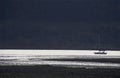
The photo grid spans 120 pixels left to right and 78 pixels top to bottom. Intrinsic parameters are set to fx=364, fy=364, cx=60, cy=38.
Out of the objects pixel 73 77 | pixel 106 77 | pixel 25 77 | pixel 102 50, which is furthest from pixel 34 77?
pixel 102 50

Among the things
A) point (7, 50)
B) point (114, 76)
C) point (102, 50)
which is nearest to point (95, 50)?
point (102, 50)

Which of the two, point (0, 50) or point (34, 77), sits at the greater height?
point (34, 77)

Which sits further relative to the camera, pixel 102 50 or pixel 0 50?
pixel 0 50

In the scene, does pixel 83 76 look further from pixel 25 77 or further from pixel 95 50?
pixel 95 50

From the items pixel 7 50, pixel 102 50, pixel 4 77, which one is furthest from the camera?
pixel 7 50

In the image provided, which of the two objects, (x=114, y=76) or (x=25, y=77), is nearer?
(x=25, y=77)

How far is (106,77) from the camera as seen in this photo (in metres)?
37.6

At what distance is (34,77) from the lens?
1385 inches

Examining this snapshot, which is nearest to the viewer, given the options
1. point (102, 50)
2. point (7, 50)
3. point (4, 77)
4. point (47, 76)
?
point (4, 77)

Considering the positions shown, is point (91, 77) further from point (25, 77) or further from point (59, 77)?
point (25, 77)

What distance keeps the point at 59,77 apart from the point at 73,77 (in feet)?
4.90

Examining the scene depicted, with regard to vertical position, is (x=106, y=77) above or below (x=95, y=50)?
above

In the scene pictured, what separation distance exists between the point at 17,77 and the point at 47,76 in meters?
3.36

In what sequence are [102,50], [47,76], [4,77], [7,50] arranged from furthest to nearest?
[7,50] → [102,50] → [47,76] → [4,77]
